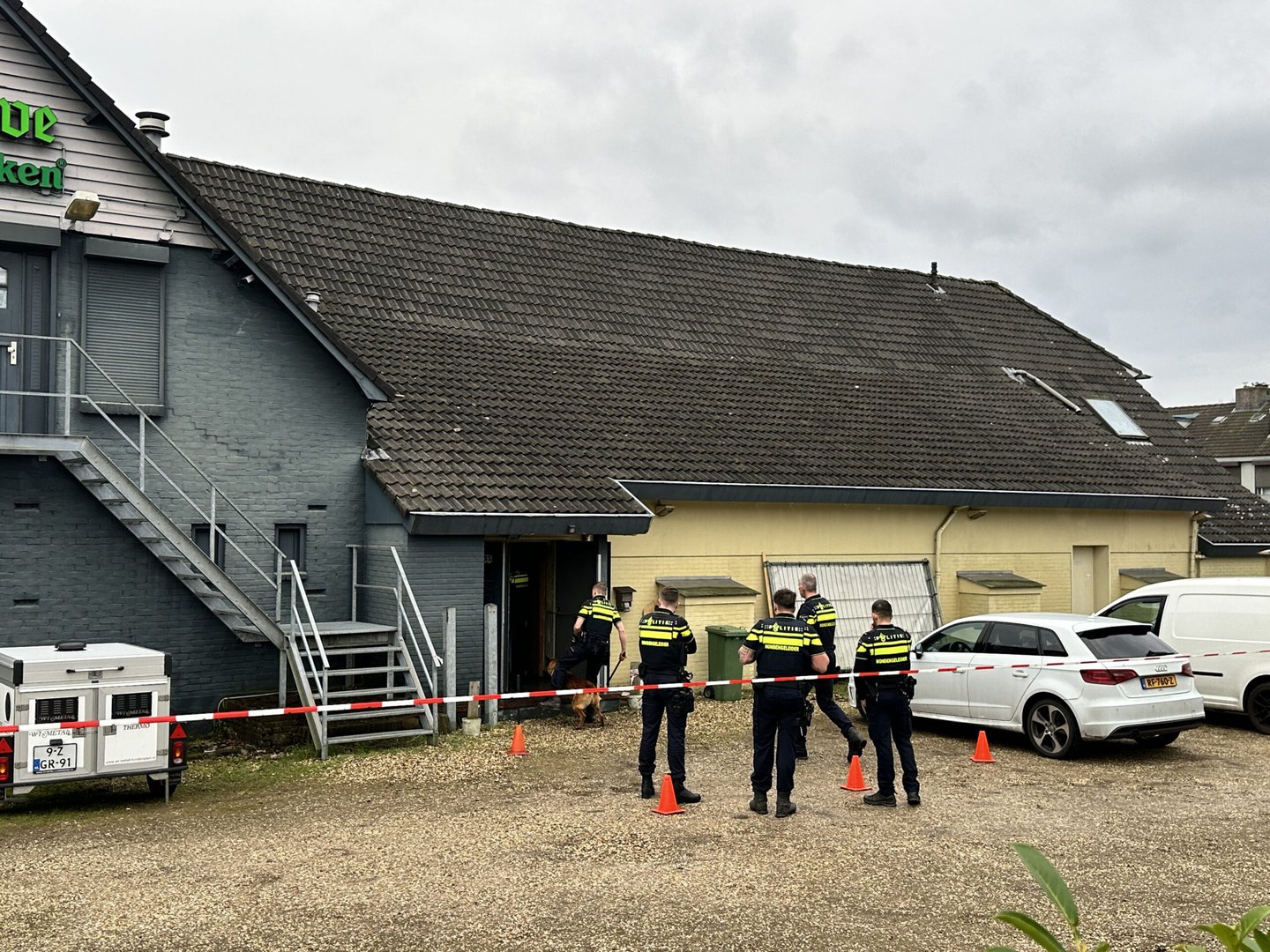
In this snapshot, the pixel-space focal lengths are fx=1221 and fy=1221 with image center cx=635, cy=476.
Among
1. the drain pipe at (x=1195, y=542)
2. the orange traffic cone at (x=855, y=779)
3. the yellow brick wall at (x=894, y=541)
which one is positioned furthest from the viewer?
the drain pipe at (x=1195, y=542)

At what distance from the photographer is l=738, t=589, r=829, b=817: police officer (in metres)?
10.2

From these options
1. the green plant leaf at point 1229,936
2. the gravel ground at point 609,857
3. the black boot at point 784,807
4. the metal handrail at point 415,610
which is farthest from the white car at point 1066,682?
the green plant leaf at point 1229,936

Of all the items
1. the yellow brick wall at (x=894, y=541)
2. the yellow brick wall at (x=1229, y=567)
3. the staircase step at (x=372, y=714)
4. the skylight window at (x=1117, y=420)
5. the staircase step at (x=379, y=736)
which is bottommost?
the staircase step at (x=379, y=736)

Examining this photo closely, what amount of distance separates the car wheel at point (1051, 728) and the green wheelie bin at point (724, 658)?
15.1 feet

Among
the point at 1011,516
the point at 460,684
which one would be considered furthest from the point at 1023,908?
the point at 1011,516

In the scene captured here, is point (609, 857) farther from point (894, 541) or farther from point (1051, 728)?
point (894, 541)

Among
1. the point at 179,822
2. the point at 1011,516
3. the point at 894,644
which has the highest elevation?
the point at 1011,516

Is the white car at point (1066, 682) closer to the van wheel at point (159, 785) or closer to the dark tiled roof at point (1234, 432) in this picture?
the van wheel at point (159, 785)

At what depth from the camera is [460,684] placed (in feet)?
48.9

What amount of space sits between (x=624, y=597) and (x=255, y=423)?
5289mm

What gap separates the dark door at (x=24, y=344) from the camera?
13766 millimetres

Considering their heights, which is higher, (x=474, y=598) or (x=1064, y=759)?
(x=474, y=598)

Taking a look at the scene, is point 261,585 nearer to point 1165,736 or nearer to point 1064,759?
point 1064,759

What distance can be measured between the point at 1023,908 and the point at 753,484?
1027cm
